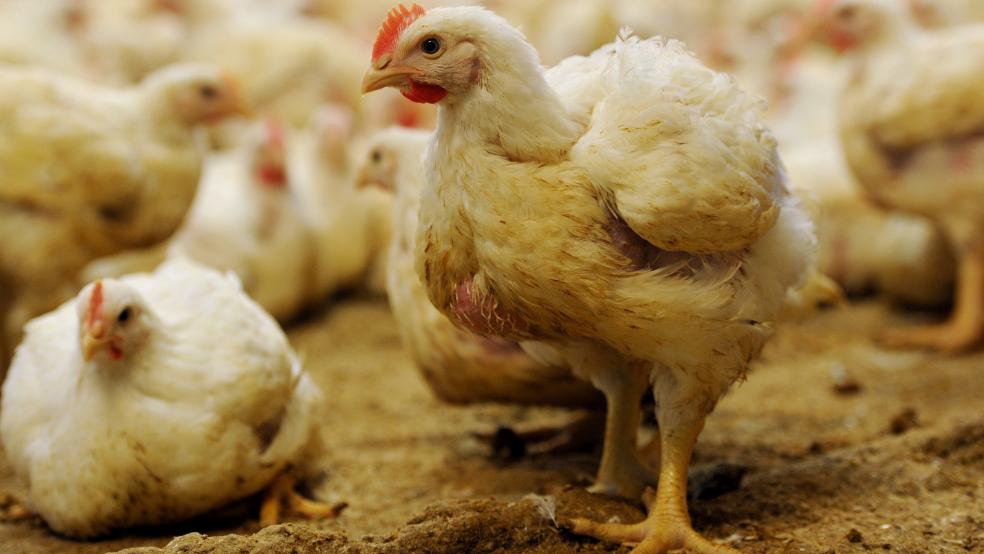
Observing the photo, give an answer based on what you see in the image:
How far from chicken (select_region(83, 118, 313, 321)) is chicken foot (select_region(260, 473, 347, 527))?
2244mm

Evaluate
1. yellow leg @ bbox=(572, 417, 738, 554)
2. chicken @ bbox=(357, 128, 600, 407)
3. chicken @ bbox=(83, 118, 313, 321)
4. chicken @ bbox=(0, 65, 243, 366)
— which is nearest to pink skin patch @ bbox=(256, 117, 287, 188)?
chicken @ bbox=(83, 118, 313, 321)

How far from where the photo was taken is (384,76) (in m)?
2.38

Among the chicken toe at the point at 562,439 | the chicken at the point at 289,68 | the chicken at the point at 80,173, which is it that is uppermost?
the chicken at the point at 289,68

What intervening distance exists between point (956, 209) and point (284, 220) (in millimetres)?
3426

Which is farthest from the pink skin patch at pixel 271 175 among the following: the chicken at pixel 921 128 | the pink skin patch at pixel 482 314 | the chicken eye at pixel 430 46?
the chicken eye at pixel 430 46

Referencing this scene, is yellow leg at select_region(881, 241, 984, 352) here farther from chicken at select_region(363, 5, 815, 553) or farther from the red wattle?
the red wattle

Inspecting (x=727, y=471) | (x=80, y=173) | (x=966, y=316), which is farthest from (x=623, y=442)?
(x=966, y=316)

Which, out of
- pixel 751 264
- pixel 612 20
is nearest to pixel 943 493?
pixel 751 264

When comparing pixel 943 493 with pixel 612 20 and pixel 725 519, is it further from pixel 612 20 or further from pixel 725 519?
pixel 612 20

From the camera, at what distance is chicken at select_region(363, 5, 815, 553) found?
92.7 inches

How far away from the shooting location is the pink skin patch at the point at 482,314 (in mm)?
2494

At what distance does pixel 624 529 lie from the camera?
257 centimetres

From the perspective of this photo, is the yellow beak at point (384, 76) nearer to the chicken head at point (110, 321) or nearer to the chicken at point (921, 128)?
the chicken head at point (110, 321)

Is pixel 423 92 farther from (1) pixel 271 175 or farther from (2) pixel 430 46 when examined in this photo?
(1) pixel 271 175
